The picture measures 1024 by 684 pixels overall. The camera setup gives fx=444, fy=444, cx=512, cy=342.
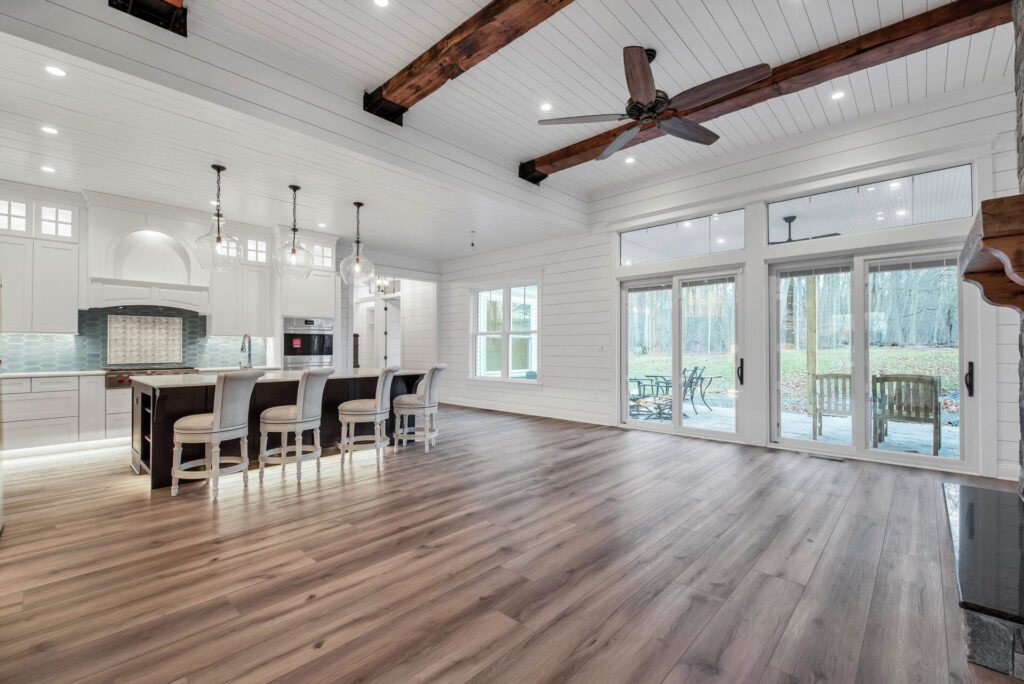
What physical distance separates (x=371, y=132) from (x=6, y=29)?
7.28 ft

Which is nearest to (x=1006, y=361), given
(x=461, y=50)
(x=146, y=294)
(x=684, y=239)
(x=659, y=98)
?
(x=684, y=239)

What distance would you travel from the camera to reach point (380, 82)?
3.84 m

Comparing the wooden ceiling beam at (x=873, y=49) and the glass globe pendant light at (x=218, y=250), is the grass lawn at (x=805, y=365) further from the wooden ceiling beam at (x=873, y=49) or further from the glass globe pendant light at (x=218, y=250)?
the glass globe pendant light at (x=218, y=250)

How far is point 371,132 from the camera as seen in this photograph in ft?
13.3

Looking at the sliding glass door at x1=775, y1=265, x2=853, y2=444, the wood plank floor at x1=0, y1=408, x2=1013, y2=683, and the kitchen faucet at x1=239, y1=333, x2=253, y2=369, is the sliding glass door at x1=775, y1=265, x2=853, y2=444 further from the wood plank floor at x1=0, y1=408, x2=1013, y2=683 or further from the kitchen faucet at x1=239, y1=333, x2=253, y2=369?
the kitchen faucet at x1=239, y1=333, x2=253, y2=369

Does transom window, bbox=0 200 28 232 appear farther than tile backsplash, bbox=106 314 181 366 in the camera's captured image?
No

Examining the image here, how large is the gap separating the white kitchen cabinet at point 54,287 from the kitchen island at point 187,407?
5.87 ft

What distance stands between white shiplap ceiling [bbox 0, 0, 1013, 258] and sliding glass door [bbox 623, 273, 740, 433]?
1744 mm

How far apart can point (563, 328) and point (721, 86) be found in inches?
178

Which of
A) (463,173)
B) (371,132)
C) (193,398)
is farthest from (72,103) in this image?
(463,173)

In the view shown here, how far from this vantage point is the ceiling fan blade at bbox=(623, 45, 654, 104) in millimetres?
2793

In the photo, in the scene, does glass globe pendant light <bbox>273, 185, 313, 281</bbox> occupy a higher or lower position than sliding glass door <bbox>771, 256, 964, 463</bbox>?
higher

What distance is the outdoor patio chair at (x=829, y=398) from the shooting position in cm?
476

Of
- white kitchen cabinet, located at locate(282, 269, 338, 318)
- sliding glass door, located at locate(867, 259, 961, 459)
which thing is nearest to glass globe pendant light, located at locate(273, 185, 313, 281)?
white kitchen cabinet, located at locate(282, 269, 338, 318)
